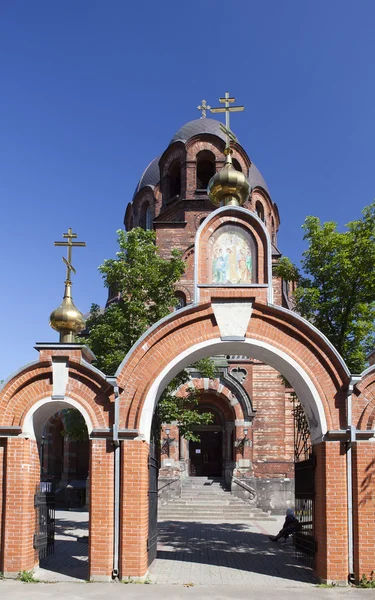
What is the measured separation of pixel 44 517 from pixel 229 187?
7.25 m

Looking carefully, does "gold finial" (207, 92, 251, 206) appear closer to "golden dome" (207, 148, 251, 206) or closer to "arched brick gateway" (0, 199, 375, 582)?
"golden dome" (207, 148, 251, 206)

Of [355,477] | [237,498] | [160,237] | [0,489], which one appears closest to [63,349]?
[0,489]

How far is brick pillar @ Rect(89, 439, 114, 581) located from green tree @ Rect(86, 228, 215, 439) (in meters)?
4.57

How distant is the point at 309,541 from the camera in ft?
37.8

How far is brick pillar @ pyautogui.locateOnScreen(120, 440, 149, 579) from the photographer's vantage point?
10.4 m

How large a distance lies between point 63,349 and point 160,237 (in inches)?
629

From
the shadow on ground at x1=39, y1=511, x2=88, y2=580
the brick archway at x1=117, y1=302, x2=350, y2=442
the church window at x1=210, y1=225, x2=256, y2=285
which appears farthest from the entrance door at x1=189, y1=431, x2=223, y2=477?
the church window at x1=210, y1=225, x2=256, y2=285

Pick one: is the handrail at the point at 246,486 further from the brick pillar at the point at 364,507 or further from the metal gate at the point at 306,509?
the brick pillar at the point at 364,507

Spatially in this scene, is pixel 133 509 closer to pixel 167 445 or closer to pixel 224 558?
pixel 224 558

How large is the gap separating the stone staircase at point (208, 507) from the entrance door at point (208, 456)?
2.11 metres

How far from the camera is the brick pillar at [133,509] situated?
1038cm

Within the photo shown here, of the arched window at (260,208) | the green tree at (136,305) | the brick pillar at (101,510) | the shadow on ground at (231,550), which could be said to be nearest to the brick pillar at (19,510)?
the brick pillar at (101,510)

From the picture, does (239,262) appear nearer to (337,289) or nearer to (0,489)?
(337,289)

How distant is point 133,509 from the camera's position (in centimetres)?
1048
